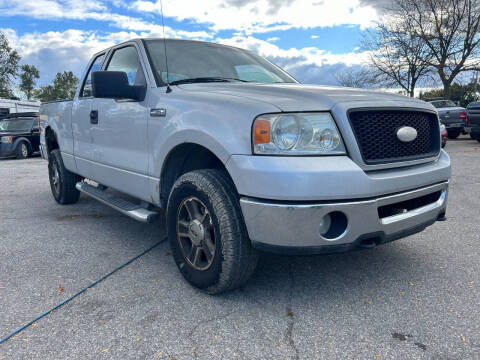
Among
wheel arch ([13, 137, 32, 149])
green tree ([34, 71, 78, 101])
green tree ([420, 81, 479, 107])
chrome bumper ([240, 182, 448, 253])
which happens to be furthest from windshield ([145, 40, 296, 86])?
green tree ([34, 71, 78, 101])

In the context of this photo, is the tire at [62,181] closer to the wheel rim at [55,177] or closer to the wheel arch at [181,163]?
the wheel rim at [55,177]

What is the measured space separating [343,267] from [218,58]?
2.12 meters

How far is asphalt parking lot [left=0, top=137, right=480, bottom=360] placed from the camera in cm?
207

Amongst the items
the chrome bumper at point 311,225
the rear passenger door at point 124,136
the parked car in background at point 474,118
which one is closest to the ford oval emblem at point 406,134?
the chrome bumper at point 311,225

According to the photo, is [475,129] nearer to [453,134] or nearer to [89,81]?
[453,134]

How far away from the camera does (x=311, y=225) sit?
2176 mm

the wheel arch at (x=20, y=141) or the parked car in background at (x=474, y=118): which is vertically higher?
the parked car in background at (x=474, y=118)

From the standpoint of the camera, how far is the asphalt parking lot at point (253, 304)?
2070mm

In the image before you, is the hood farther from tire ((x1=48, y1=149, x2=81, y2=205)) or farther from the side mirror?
tire ((x1=48, y1=149, x2=81, y2=205))

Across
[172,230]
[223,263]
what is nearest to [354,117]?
[223,263]

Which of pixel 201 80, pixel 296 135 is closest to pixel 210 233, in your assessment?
pixel 296 135

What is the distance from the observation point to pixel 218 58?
370 centimetres

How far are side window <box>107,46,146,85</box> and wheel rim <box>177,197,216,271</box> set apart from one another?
1.23m

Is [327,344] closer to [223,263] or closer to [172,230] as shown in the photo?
[223,263]
